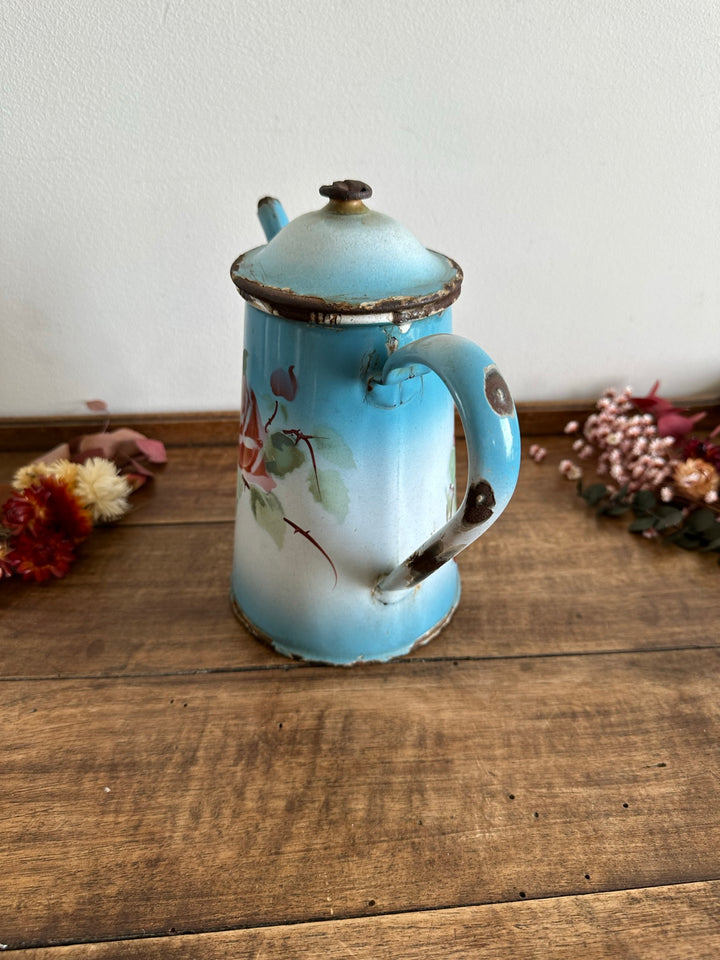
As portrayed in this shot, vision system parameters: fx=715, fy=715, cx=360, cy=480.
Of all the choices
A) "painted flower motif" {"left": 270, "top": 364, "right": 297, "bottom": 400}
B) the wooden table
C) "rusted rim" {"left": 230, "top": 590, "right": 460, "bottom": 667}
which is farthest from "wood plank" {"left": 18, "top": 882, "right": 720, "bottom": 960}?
"painted flower motif" {"left": 270, "top": 364, "right": 297, "bottom": 400}

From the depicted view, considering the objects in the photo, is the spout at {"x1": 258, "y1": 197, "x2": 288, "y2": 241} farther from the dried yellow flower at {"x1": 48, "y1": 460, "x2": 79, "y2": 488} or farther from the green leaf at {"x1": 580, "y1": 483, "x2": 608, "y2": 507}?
the green leaf at {"x1": 580, "y1": 483, "x2": 608, "y2": 507}

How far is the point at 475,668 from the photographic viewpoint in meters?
0.50

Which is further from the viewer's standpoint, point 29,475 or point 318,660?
point 29,475

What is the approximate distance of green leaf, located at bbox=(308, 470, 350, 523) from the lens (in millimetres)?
437

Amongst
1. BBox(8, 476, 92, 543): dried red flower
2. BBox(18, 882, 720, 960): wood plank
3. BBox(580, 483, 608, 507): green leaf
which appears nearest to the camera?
BBox(18, 882, 720, 960): wood plank

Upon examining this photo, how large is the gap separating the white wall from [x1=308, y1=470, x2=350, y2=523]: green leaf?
33cm

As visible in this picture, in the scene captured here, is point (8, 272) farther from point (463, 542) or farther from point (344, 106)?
point (463, 542)

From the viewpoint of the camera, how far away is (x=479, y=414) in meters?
0.36

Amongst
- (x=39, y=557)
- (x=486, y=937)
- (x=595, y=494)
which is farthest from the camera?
(x=595, y=494)

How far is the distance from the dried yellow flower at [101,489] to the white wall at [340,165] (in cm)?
14

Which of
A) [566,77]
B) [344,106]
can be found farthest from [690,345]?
[344,106]

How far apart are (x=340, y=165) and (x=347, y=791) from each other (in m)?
0.52

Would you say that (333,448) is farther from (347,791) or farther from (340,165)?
(340,165)

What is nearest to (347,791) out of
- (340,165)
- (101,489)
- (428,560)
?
(428,560)
